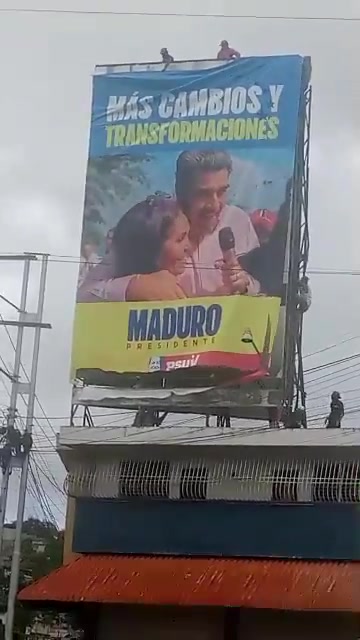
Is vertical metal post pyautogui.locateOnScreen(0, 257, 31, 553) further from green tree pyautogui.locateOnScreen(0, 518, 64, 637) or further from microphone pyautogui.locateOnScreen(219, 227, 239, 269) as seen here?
microphone pyautogui.locateOnScreen(219, 227, 239, 269)

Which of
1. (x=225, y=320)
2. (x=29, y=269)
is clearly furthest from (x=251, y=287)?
(x=29, y=269)

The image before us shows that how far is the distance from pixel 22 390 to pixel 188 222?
62 cm

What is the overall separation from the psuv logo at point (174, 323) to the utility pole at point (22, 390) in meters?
0.25

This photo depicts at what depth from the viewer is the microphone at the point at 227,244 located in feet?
12.2

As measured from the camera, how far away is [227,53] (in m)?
3.55

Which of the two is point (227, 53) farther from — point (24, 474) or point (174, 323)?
point (24, 474)

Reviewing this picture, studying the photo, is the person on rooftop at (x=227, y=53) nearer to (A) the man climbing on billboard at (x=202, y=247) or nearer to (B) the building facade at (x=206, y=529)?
(A) the man climbing on billboard at (x=202, y=247)

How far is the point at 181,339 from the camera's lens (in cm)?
366

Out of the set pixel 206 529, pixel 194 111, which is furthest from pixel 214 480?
pixel 194 111

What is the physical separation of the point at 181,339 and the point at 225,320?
0.12 m

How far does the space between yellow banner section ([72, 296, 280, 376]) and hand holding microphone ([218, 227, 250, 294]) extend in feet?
0.10

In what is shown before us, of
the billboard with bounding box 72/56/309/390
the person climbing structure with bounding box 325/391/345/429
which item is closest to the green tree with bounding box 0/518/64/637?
the billboard with bounding box 72/56/309/390

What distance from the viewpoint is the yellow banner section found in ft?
12.0

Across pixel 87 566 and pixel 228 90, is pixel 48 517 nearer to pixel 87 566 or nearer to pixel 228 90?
pixel 87 566
